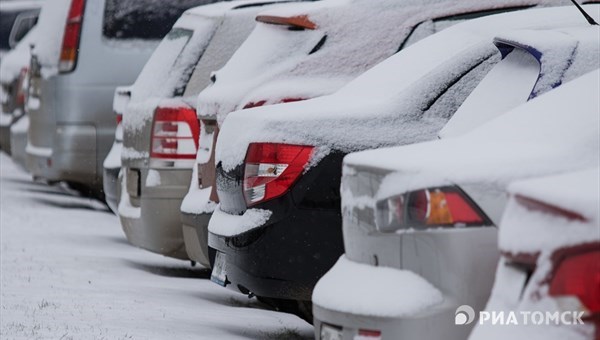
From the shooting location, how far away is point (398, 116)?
6.54 m

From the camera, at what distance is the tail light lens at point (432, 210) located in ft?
14.3

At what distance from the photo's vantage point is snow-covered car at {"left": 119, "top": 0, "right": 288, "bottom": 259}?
9.50 metres

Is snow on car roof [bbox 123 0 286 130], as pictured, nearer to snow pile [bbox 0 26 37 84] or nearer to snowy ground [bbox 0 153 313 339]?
snowy ground [bbox 0 153 313 339]

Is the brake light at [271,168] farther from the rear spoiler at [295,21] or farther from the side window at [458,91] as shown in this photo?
the rear spoiler at [295,21]

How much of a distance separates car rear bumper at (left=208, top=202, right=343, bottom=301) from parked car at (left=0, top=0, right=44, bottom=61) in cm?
1487

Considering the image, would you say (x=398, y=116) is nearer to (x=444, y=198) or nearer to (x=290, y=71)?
(x=290, y=71)

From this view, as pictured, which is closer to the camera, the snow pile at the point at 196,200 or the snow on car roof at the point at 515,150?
the snow on car roof at the point at 515,150

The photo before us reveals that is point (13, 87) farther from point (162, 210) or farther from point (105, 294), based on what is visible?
point (105, 294)

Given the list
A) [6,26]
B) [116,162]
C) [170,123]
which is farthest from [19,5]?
[170,123]

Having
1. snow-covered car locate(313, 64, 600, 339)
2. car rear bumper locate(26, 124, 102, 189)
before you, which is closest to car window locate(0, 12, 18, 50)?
car rear bumper locate(26, 124, 102, 189)

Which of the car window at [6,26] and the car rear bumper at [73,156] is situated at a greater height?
the car rear bumper at [73,156]

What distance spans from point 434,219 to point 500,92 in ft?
4.63

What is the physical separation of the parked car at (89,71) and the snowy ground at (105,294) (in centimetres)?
64

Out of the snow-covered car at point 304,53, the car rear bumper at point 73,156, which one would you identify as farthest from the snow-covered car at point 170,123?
the car rear bumper at point 73,156
